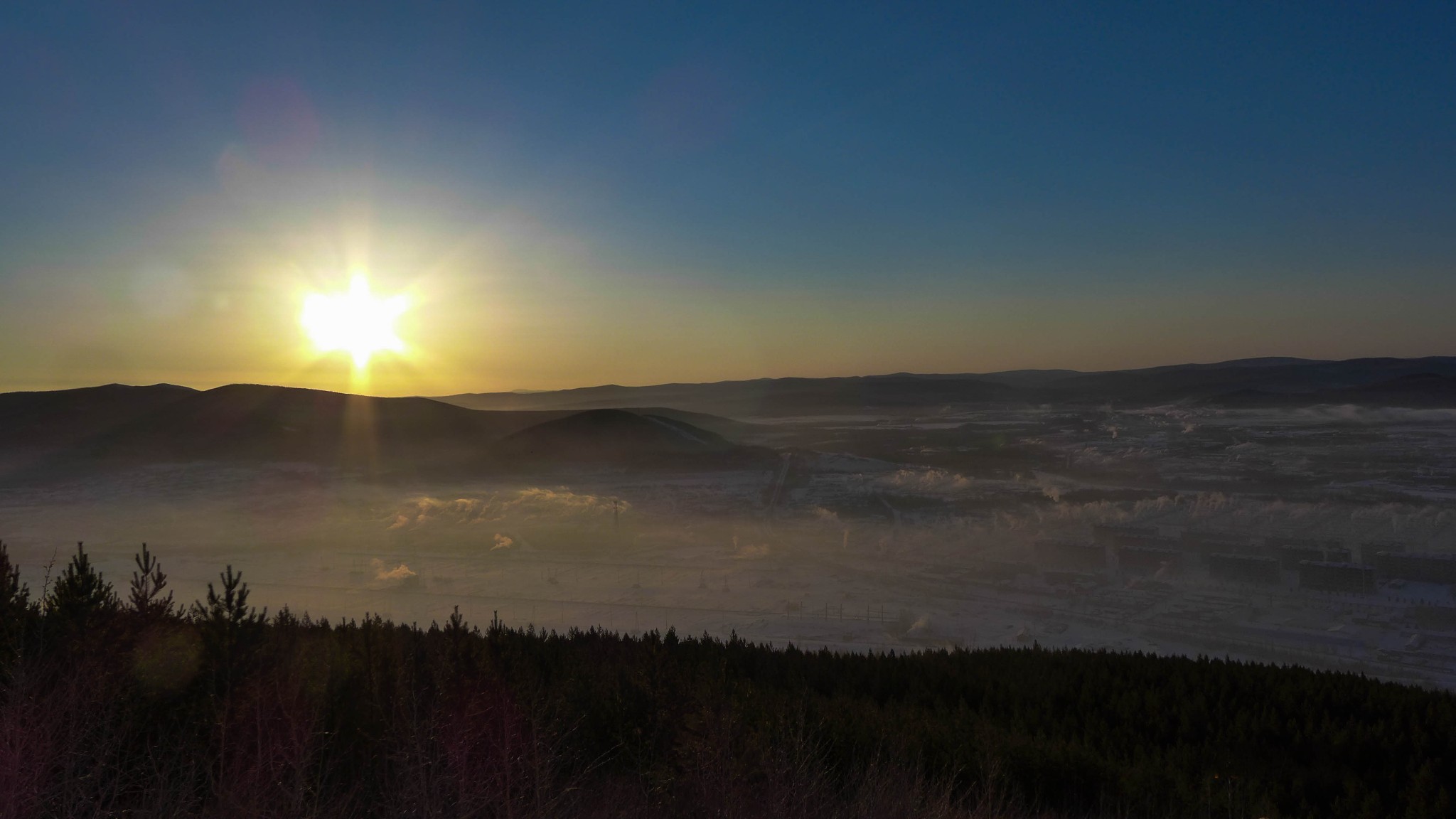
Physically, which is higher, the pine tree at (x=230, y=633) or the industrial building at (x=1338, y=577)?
the pine tree at (x=230, y=633)

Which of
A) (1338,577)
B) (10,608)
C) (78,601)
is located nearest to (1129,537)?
(1338,577)

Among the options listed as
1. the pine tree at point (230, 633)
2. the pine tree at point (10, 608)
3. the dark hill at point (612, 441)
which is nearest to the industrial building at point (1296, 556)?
the pine tree at point (230, 633)

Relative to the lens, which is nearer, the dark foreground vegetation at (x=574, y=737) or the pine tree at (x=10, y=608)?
the dark foreground vegetation at (x=574, y=737)

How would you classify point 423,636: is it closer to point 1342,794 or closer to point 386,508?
point 1342,794

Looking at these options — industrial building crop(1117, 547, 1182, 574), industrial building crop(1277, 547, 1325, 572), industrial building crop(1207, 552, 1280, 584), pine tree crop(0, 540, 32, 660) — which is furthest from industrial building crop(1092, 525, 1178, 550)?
pine tree crop(0, 540, 32, 660)

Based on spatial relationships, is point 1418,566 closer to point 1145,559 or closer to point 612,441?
point 1145,559

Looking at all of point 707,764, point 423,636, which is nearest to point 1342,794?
point 707,764

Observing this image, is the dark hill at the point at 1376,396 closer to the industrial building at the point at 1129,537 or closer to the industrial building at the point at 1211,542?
the industrial building at the point at 1211,542

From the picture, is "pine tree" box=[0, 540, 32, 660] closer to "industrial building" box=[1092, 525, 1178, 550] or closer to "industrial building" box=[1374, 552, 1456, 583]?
"industrial building" box=[1092, 525, 1178, 550]
